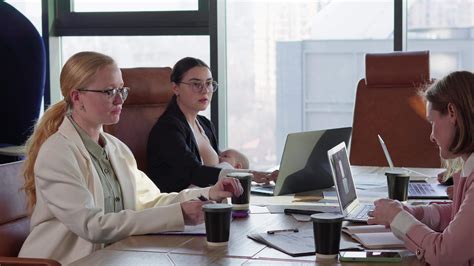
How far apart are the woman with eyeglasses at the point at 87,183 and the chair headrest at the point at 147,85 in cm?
106

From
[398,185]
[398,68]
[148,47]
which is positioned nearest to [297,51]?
[398,68]

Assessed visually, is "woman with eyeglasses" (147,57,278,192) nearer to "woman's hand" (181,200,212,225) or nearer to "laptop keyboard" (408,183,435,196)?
"laptop keyboard" (408,183,435,196)

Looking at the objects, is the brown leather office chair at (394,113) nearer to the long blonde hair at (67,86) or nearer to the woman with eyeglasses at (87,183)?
the woman with eyeglasses at (87,183)

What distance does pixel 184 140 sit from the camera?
3.59 meters

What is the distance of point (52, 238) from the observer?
2385mm

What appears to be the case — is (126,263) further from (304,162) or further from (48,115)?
(304,162)

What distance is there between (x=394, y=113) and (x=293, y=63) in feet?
2.81

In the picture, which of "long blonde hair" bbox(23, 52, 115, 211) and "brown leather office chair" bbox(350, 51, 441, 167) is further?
"brown leather office chair" bbox(350, 51, 441, 167)

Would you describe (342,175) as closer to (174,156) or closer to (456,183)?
(456,183)

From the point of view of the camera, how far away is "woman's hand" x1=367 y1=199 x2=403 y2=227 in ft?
6.71

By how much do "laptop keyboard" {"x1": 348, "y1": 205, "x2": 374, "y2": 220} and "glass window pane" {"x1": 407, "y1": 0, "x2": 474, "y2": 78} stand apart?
225cm

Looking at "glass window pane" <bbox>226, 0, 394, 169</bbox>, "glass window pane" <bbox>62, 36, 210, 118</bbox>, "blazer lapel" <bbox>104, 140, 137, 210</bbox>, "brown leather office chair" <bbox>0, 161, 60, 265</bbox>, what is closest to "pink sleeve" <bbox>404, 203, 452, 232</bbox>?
"blazer lapel" <bbox>104, 140, 137, 210</bbox>

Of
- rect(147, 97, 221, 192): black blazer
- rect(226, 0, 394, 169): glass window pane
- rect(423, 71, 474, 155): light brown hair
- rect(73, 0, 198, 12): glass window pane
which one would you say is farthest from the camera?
rect(73, 0, 198, 12): glass window pane

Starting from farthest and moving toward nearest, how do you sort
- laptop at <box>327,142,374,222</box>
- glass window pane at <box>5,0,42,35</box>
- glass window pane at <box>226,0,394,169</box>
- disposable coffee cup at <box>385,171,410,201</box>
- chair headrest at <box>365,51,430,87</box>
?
glass window pane at <box>5,0,42,35</box> → glass window pane at <box>226,0,394,169</box> → chair headrest at <box>365,51,430,87</box> → disposable coffee cup at <box>385,171,410,201</box> → laptop at <box>327,142,374,222</box>
